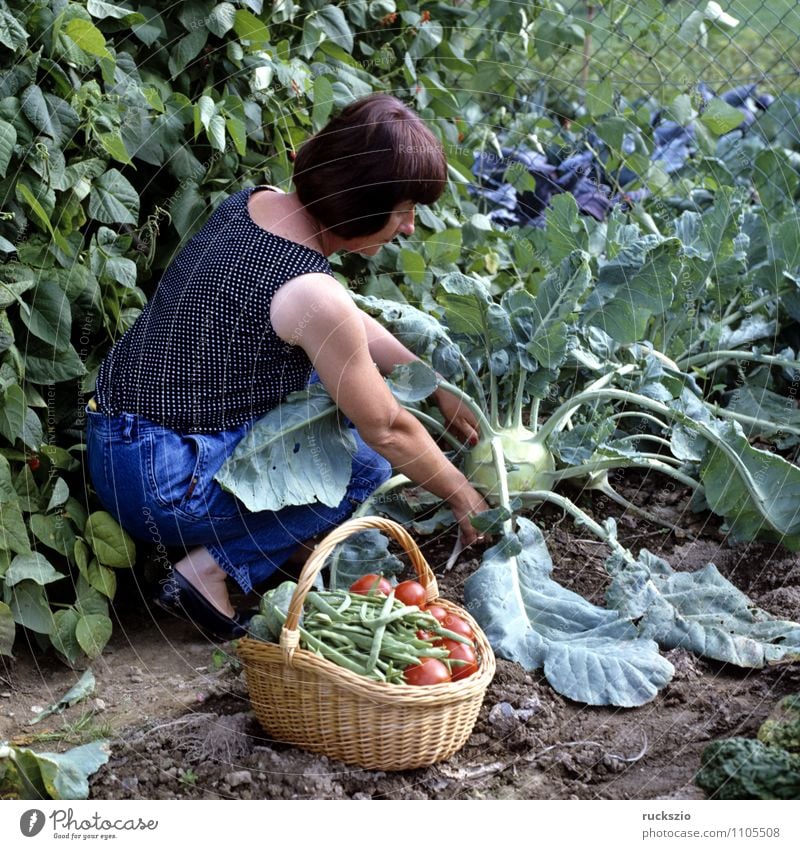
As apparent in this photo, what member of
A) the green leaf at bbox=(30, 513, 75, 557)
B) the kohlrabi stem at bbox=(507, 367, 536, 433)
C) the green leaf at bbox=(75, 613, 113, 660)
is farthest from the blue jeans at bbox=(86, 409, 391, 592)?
the kohlrabi stem at bbox=(507, 367, 536, 433)

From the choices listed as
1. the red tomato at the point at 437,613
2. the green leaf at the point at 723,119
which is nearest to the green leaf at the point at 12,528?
the red tomato at the point at 437,613

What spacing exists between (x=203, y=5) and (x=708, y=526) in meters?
2.06

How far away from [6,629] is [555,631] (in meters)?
1.30

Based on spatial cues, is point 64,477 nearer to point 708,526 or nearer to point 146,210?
point 146,210

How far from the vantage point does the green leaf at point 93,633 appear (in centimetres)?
261

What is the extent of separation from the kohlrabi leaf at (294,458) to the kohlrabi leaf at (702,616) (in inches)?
29.8

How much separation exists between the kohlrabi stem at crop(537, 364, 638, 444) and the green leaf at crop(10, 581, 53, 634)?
140 centimetres

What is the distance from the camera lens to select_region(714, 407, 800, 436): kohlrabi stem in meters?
3.22

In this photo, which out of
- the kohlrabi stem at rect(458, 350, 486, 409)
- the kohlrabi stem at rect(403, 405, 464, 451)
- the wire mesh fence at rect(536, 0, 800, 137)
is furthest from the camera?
the wire mesh fence at rect(536, 0, 800, 137)

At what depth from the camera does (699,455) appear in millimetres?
2902

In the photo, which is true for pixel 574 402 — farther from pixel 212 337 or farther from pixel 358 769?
pixel 358 769

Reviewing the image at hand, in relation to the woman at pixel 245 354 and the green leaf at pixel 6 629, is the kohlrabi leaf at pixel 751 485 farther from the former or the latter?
the green leaf at pixel 6 629

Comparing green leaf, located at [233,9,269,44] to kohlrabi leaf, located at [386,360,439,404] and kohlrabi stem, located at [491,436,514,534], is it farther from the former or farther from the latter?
kohlrabi stem, located at [491,436,514,534]

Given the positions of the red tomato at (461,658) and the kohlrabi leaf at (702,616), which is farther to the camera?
the kohlrabi leaf at (702,616)
